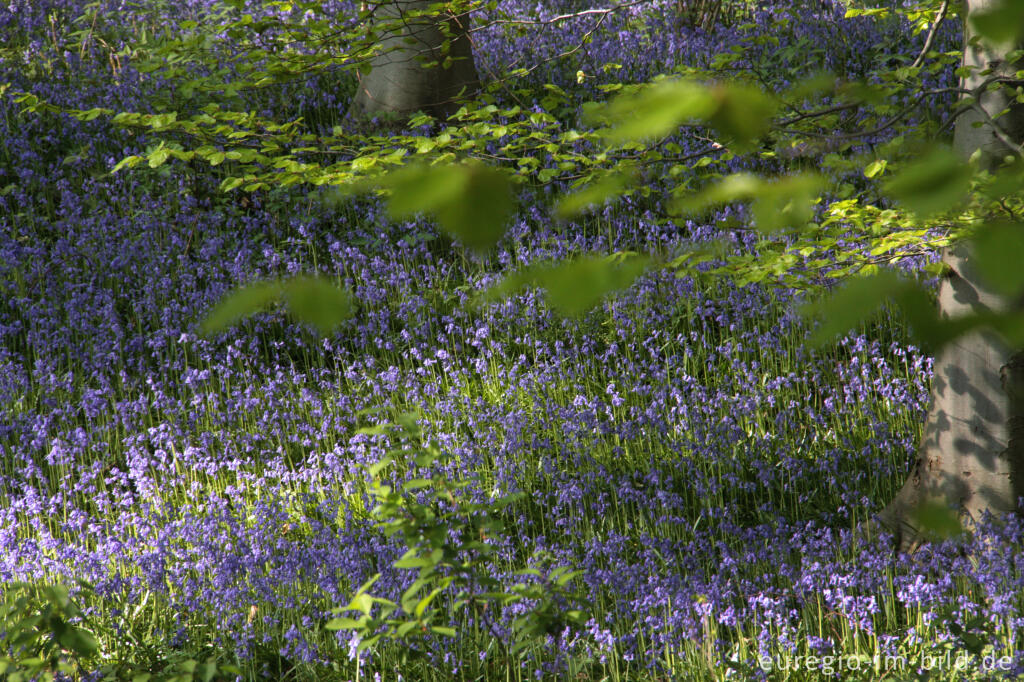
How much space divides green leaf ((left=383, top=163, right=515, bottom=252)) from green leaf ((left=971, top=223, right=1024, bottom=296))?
0.46m

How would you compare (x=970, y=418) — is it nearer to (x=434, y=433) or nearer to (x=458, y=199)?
(x=434, y=433)

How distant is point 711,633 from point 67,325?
482 centimetres

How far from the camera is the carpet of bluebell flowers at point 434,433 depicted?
2965mm

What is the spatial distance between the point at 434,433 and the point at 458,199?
3562mm

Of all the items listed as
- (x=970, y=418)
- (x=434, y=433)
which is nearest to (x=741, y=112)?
(x=970, y=418)

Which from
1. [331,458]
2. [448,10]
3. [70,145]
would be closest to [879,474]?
[331,458]

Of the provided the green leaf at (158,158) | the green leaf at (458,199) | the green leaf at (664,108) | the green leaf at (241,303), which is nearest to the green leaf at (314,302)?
the green leaf at (241,303)

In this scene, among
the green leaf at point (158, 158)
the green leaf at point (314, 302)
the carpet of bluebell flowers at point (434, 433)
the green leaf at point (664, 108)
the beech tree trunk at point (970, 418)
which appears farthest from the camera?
the green leaf at point (158, 158)

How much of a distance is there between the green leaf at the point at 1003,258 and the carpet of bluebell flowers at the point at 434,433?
2.90 feet

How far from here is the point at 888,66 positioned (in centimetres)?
775

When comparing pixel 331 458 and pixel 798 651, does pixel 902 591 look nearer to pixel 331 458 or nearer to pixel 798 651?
pixel 798 651

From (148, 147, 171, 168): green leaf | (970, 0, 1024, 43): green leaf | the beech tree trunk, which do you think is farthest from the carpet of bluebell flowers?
(148, 147, 171, 168): green leaf

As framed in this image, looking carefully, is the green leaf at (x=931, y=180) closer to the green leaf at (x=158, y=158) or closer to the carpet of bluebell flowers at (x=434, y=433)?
the carpet of bluebell flowers at (x=434, y=433)

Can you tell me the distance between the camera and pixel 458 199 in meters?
0.80
